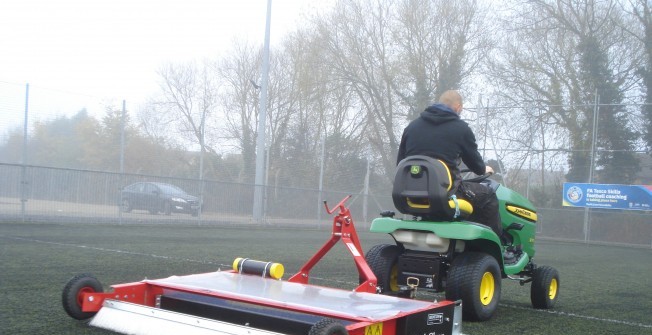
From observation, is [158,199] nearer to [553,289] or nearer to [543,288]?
[553,289]

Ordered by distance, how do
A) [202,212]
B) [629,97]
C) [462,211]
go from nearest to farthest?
[462,211] → [202,212] → [629,97]

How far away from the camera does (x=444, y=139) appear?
5.12 m

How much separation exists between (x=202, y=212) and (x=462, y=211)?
13.2 m

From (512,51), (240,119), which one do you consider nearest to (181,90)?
(240,119)

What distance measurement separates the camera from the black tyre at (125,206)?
1537 centimetres

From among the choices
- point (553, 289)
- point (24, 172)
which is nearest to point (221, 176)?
point (24, 172)

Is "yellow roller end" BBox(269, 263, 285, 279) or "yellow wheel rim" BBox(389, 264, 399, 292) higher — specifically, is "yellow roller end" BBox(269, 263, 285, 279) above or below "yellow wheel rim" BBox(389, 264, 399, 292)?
above

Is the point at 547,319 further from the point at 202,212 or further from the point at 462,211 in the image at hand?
the point at 202,212

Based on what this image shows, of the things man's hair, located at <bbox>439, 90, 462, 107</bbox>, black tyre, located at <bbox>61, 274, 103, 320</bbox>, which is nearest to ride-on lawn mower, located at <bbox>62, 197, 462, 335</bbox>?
black tyre, located at <bbox>61, 274, 103, 320</bbox>

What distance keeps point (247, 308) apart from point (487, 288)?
6.82 feet

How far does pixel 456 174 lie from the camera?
514 centimetres

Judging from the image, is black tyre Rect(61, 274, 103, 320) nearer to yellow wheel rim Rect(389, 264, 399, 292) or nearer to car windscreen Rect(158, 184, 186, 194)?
yellow wheel rim Rect(389, 264, 399, 292)

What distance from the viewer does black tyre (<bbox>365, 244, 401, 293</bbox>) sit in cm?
531

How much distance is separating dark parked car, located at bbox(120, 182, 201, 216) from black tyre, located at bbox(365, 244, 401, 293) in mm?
11209
